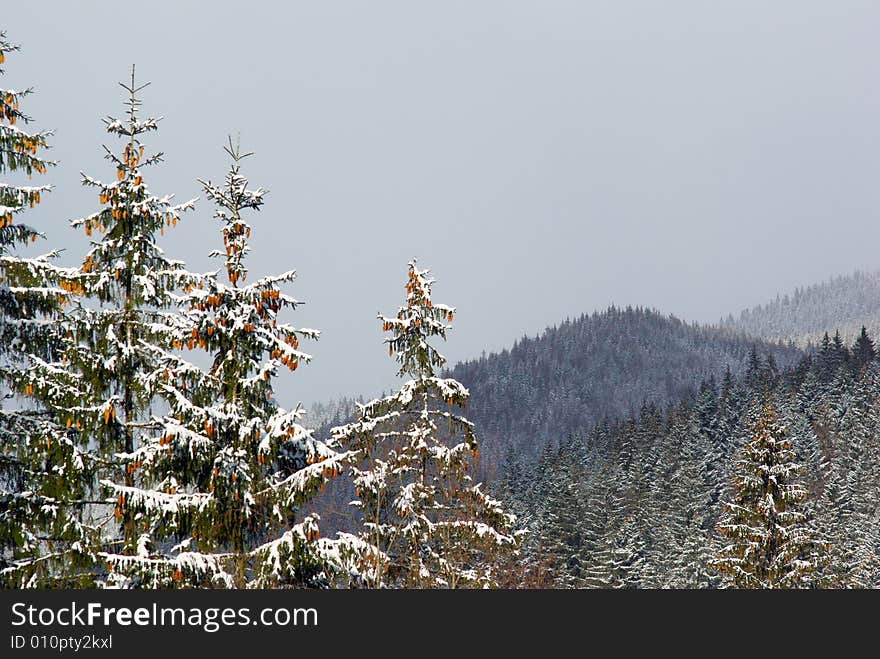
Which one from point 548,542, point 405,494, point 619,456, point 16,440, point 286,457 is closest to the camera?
point 16,440

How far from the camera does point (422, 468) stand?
18.5 m

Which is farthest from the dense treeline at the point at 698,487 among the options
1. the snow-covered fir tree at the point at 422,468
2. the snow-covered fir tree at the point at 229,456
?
the snow-covered fir tree at the point at 229,456

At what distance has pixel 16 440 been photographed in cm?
1187

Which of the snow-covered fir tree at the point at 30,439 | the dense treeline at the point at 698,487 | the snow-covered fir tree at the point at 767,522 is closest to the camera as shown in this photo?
the snow-covered fir tree at the point at 30,439

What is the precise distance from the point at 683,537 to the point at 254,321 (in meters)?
63.9

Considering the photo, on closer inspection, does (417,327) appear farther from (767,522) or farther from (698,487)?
(698,487)

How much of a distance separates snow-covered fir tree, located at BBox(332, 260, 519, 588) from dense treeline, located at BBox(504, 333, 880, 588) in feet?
53.8

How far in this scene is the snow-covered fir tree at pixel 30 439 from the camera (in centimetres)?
1180

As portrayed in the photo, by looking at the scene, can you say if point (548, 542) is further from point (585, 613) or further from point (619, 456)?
point (585, 613)

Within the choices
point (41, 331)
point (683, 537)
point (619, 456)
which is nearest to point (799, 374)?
point (619, 456)

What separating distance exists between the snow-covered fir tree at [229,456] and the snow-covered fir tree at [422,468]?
4.33m

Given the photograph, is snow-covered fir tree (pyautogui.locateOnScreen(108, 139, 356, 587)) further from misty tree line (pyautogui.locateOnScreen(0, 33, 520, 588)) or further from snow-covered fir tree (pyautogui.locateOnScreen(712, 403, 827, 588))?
snow-covered fir tree (pyautogui.locateOnScreen(712, 403, 827, 588))

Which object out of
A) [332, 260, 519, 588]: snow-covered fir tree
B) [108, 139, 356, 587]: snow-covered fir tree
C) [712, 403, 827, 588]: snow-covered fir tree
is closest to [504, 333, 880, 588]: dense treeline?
[712, 403, 827, 588]: snow-covered fir tree

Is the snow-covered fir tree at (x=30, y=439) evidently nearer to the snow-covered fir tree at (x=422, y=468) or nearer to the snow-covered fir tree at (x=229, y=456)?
the snow-covered fir tree at (x=229, y=456)
